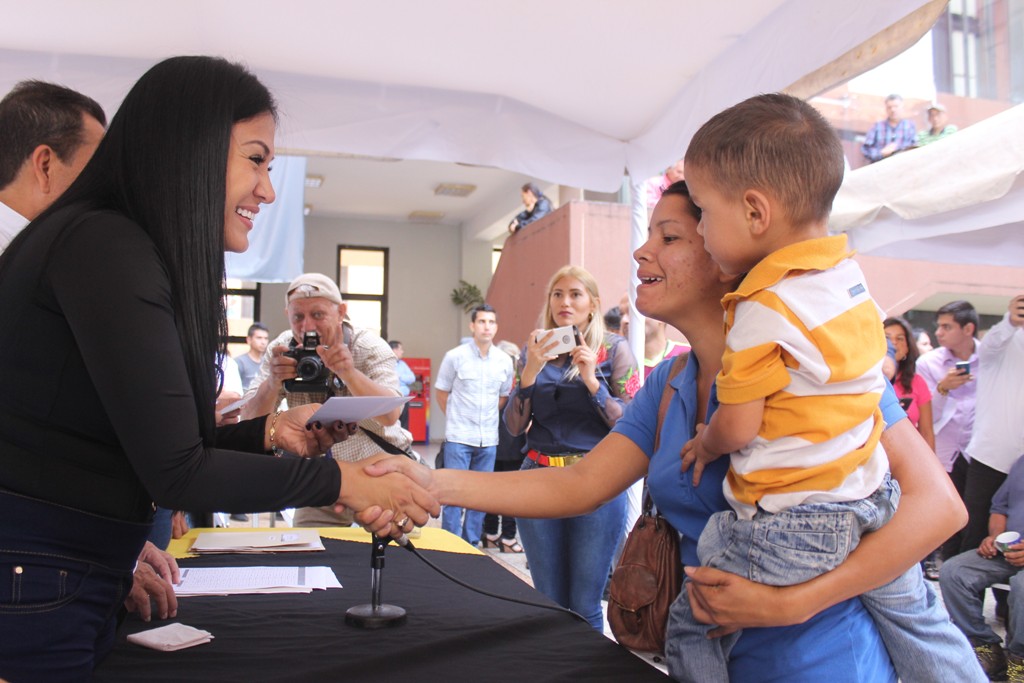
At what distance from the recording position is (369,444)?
10.7 ft

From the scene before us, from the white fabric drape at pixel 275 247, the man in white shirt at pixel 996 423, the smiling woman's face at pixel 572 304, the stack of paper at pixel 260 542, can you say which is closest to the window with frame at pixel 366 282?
the white fabric drape at pixel 275 247

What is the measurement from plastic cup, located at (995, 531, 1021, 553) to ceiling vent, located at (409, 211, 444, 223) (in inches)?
597

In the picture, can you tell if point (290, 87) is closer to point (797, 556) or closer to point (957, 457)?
point (797, 556)

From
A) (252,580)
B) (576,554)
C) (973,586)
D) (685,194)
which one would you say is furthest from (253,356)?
(685,194)

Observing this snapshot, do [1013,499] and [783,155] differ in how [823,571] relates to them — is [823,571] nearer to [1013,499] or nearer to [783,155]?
[783,155]

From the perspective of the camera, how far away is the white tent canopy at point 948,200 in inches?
145

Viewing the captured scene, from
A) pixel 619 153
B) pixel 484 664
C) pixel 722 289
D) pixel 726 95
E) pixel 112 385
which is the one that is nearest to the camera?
pixel 112 385

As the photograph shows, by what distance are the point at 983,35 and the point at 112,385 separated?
16076 millimetres

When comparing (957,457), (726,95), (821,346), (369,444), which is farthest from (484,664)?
(957,457)

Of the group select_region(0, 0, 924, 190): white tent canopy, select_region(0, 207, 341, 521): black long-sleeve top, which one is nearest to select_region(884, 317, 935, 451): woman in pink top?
select_region(0, 0, 924, 190): white tent canopy

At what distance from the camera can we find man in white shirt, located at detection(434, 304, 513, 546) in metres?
6.71

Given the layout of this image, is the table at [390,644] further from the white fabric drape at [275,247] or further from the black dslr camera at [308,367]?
the white fabric drape at [275,247]

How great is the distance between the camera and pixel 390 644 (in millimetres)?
1427

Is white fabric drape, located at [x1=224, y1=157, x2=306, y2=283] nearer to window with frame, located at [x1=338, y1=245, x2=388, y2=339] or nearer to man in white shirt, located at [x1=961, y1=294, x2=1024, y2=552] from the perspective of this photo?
man in white shirt, located at [x1=961, y1=294, x2=1024, y2=552]
